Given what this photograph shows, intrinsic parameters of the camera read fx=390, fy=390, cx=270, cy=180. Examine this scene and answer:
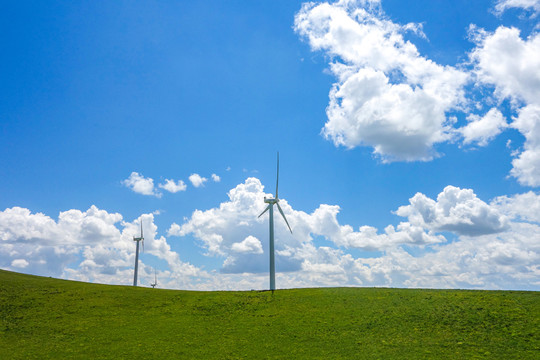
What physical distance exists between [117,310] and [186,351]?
1915 centimetres

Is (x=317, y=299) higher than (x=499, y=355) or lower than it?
higher

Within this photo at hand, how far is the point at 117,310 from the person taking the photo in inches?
2056

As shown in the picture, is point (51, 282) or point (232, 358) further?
point (51, 282)

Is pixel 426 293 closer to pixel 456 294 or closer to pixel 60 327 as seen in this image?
pixel 456 294

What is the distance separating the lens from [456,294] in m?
51.8

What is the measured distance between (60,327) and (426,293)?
46.6m

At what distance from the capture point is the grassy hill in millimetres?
36531

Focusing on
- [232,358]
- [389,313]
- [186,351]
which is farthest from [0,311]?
[389,313]

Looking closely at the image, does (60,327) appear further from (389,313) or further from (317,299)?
(389,313)

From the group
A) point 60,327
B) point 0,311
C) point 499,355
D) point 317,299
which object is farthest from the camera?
point 317,299

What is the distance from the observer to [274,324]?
1764 inches

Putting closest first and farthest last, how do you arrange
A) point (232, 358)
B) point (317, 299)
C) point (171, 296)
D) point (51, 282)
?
point (232, 358)
point (317, 299)
point (171, 296)
point (51, 282)

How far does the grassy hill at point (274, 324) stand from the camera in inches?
1438

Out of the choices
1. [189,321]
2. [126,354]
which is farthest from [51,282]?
[126,354]
